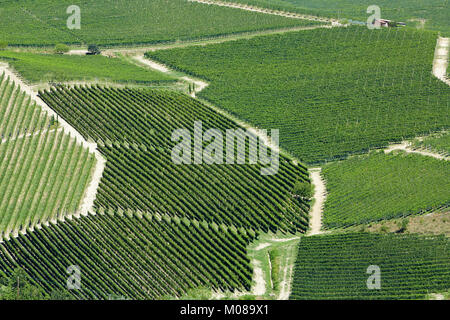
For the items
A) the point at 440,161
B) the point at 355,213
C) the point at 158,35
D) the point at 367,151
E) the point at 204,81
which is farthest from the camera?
the point at 158,35

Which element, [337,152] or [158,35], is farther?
[158,35]

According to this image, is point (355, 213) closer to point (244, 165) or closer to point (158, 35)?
point (244, 165)

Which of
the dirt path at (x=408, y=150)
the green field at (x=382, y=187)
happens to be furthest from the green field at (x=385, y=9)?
the green field at (x=382, y=187)

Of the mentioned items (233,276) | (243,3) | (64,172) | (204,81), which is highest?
(243,3)

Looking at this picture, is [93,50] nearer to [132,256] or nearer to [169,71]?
[169,71]

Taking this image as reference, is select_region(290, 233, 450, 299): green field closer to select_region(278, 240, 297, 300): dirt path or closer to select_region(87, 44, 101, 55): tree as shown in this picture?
select_region(278, 240, 297, 300): dirt path

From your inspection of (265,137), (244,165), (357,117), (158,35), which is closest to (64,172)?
(244,165)

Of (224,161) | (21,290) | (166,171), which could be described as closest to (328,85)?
(224,161)

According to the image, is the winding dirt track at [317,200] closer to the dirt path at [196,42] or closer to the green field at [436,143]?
the green field at [436,143]
